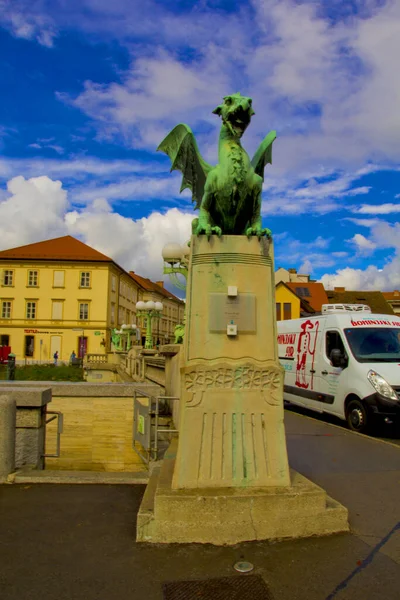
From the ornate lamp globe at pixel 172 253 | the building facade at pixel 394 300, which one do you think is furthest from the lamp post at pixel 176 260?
the building facade at pixel 394 300

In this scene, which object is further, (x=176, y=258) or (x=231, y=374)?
(x=176, y=258)

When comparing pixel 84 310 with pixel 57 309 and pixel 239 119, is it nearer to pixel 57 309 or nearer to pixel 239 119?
pixel 57 309

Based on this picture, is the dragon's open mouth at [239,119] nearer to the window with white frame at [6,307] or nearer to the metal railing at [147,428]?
the metal railing at [147,428]

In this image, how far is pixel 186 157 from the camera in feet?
17.3

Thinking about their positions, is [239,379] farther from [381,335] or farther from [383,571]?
[381,335]

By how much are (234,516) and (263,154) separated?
3657 mm

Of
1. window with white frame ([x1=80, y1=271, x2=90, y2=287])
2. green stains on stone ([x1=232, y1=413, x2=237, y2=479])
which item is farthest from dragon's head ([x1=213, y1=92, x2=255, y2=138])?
window with white frame ([x1=80, y1=271, x2=90, y2=287])

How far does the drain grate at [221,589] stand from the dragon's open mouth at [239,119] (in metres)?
3.88

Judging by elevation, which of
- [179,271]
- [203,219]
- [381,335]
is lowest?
[381,335]

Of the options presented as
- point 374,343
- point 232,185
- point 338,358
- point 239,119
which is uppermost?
point 239,119

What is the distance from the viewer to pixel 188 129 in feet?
16.8

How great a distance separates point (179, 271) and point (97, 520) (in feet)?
28.4

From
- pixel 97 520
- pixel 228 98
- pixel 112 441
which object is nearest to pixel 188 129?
pixel 228 98

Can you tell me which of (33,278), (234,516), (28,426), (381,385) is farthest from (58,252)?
(234,516)
